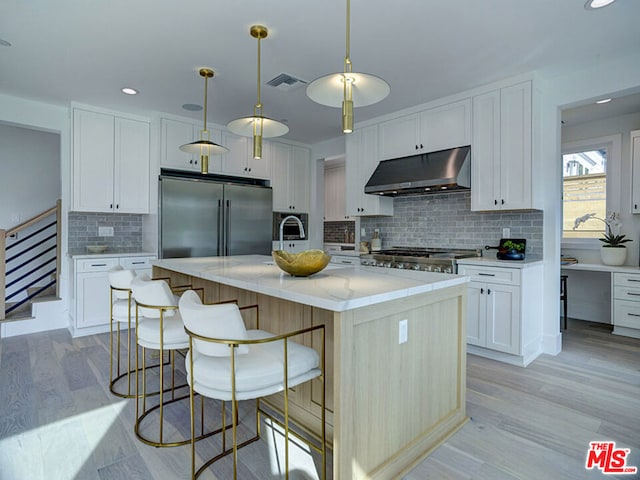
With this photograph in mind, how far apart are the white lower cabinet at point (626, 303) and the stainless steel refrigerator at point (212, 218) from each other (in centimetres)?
415

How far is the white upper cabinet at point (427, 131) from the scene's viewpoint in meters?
3.69

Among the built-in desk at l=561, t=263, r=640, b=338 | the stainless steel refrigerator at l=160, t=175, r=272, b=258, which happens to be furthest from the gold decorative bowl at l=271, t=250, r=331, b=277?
the built-in desk at l=561, t=263, r=640, b=338

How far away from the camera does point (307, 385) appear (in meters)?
2.05

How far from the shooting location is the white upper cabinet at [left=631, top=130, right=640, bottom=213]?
400cm

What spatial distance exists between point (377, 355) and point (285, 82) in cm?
279

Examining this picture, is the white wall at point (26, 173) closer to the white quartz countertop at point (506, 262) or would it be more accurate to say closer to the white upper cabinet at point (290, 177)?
the white upper cabinet at point (290, 177)

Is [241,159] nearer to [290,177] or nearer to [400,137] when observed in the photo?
[290,177]

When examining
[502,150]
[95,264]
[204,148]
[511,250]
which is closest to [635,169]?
[502,150]

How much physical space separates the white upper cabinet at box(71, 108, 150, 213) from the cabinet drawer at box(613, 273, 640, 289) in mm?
5431

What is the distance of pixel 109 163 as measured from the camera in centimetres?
418

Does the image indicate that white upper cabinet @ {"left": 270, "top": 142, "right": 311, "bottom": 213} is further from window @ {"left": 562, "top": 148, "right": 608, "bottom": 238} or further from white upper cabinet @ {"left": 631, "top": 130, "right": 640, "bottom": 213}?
white upper cabinet @ {"left": 631, "top": 130, "right": 640, "bottom": 213}

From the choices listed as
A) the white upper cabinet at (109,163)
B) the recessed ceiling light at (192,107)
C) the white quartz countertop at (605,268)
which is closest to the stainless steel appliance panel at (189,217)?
the white upper cabinet at (109,163)

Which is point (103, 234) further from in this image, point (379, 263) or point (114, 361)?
point (379, 263)

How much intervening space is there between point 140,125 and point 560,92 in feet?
15.0
